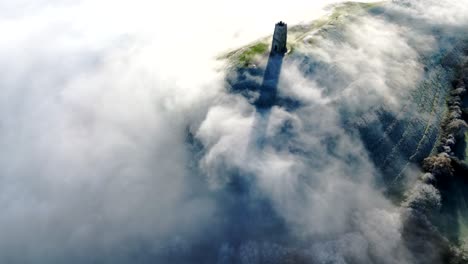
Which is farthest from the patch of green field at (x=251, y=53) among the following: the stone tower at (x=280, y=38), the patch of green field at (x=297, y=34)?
the stone tower at (x=280, y=38)

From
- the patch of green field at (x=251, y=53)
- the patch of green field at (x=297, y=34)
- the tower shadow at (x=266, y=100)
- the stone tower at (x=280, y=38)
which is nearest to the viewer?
the tower shadow at (x=266, y=100)

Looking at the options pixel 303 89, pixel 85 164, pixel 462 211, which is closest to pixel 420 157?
pixel 462 211

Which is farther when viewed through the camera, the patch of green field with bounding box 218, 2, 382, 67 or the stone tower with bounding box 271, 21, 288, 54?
the patch of green field with bounding box 218, 2, 382, 67

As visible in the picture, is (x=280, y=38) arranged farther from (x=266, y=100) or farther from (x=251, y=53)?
(x=266, y=100)

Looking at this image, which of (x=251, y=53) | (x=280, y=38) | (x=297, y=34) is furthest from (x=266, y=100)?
(x=297, y=34)

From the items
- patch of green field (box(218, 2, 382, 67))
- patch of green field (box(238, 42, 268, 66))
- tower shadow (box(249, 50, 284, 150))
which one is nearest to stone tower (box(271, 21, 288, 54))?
tower shadow (box(249, 50, 284, 150))

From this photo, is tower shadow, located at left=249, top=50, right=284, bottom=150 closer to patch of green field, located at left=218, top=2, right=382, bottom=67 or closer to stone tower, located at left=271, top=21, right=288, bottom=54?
stone tower, located at left=271, top=21, right=288, bottom=54

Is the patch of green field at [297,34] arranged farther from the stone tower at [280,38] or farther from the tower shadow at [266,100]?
the tower shadow at [266,100]

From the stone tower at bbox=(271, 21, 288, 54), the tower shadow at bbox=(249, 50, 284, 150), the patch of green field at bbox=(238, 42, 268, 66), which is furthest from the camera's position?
the patch of green field at bbox=(238, 42, 268, 66)

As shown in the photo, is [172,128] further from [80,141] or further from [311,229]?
[311,229]
